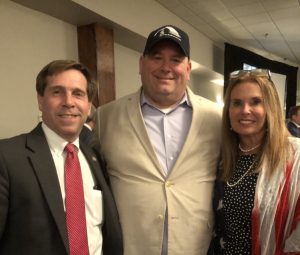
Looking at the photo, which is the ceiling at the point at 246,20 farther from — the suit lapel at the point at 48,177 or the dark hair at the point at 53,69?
the suit lapel at the point at 48,177

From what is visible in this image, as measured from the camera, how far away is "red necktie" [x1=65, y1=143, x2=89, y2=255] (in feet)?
4.04

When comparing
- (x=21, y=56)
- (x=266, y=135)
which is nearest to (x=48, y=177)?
(x=266, y=135)

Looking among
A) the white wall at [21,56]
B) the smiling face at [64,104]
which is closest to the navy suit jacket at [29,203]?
the smiling face at [64,104]

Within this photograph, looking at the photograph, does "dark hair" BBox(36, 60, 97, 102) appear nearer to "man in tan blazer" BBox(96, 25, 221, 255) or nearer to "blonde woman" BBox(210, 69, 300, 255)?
"man in tan blazer" BBox(96, 25, 221, 255)

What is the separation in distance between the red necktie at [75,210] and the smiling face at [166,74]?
1.98 feet

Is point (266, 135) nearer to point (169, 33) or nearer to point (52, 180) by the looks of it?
point (169, 33)

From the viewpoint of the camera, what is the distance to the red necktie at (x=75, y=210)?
1.23 metres

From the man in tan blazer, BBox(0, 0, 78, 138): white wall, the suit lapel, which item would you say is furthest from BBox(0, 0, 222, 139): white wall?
the suit lapel

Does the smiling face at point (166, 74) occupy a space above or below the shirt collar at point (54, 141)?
above

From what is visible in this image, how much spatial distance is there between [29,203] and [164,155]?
0.70 m

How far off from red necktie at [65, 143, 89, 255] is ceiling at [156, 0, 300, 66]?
364 cm

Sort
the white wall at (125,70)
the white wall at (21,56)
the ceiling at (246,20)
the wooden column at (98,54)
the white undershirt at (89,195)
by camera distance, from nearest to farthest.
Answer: the white undershirt at (89,195), the white wall at (21,56), the wooden column at (98,54), the white wall at (125,70), the ceiling at (246,20)

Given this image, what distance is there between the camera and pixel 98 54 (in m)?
3.55

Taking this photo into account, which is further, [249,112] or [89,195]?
[249,112]
